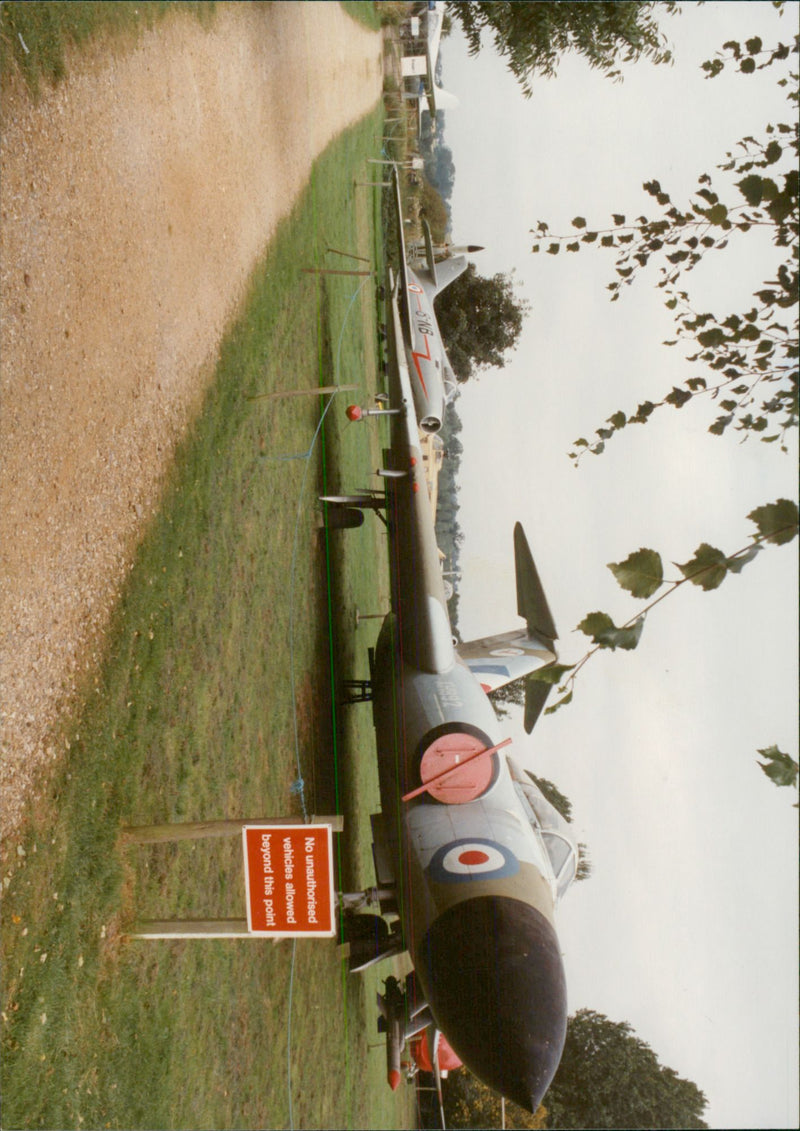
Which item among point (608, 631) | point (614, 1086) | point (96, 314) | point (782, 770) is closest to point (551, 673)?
point (608, 631)

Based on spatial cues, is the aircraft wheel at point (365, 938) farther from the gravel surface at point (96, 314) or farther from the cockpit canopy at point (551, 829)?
the gravel surface at point (96, 314)

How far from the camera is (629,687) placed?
21.2 ft

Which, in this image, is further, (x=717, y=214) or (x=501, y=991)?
(x=501, y=991)

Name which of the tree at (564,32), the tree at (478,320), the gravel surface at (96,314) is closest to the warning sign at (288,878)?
the gravel surface at (96,314)

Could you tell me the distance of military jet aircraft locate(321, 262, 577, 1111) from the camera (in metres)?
6.27

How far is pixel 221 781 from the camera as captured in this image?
24.7 feet

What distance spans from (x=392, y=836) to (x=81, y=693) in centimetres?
464

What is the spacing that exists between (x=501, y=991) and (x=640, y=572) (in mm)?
5482

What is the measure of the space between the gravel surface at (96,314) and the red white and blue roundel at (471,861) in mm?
4044

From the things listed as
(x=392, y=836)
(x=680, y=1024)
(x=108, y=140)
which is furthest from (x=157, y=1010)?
(x=108, y=140)

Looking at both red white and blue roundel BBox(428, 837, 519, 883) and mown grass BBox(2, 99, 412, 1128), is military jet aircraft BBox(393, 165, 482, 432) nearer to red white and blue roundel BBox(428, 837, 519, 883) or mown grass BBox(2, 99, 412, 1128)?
mown grass BBox(2, 99, 412, 1128)

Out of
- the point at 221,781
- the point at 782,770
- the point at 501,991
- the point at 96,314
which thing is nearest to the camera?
the point at 782,770

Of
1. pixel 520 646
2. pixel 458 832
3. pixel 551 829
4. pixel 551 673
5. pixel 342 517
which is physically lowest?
pixel 551 673

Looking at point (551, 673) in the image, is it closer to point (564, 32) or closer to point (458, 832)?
point (458, 832)
